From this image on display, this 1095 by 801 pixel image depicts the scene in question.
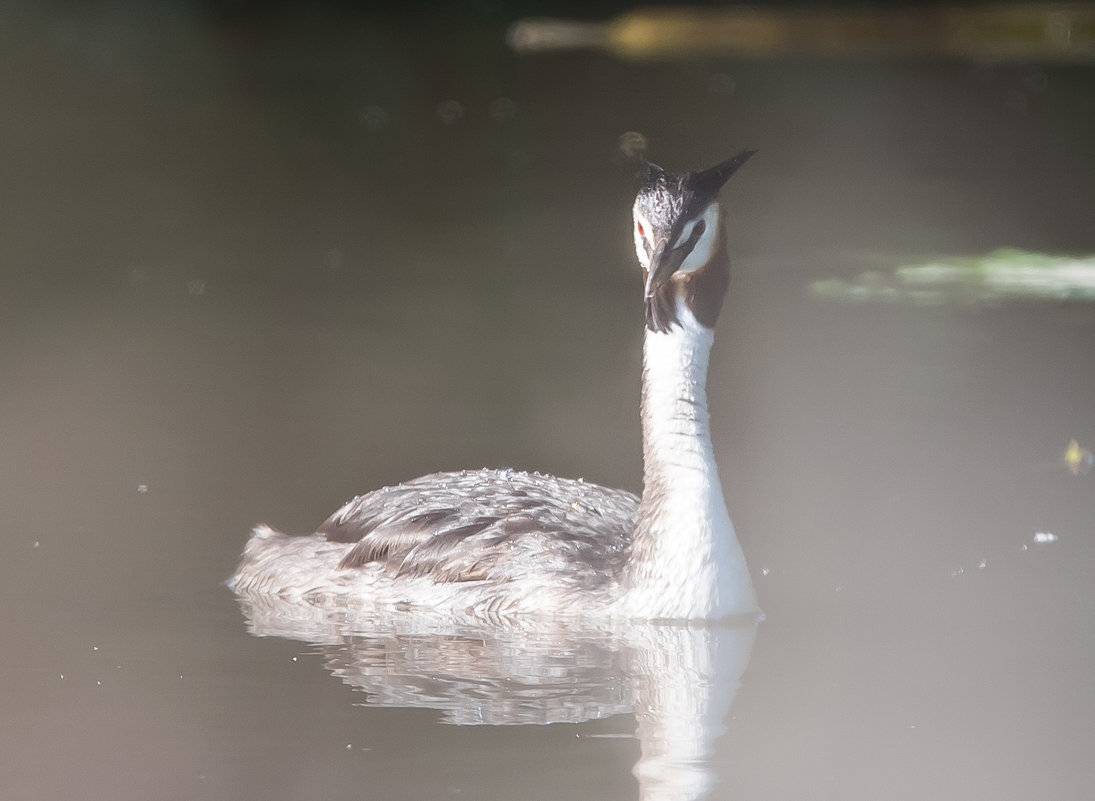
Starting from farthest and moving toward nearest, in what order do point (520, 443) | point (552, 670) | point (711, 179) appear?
point (520, 443)
point (711, 179)
point (552, 670)

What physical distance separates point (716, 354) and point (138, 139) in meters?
8.09

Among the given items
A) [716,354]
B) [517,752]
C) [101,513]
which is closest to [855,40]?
[716,354]

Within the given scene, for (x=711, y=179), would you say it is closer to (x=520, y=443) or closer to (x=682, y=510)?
(x=682, y=510)

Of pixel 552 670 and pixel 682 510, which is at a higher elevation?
pixel 682 510

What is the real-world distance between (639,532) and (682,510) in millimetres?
148

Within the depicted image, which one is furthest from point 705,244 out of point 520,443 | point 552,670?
point 520,443

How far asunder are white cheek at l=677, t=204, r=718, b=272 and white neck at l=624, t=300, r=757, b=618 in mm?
107

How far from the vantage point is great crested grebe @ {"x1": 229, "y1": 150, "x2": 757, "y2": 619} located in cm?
521

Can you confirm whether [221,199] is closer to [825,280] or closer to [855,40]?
[825,280]

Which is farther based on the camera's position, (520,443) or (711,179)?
(520,443)

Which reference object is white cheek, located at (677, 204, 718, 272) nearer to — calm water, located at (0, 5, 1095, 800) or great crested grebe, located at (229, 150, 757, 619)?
great crested grebe, located at (229, 150, 757, 619)

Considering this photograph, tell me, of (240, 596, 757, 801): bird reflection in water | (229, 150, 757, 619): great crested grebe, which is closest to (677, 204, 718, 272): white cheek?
(229, 150, 757, 619): great crested grebe


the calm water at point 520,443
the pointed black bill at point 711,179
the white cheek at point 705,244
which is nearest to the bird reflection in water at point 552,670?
the calm water at point 520,443

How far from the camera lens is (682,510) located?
5254 mm
